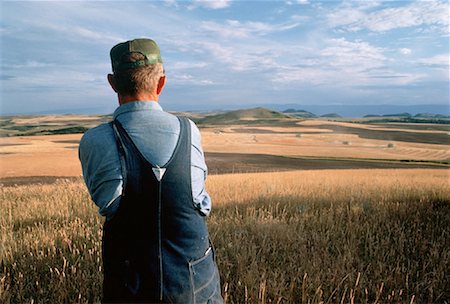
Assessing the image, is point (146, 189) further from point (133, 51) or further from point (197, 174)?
point (133, 51)

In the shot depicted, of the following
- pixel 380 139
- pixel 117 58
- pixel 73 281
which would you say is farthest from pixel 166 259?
pixel 380 139

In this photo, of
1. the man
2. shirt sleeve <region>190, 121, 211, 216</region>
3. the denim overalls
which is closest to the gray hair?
the man

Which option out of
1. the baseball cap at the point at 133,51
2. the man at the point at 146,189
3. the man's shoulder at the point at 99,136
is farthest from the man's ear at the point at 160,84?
the man's shoulder at the point at 99,136

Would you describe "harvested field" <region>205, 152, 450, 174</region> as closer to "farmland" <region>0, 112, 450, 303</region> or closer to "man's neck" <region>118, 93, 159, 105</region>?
"farmland" <region>0, 112, 450, 303</region>

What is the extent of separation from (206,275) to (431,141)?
76.2 m

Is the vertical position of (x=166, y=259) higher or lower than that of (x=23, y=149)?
higher

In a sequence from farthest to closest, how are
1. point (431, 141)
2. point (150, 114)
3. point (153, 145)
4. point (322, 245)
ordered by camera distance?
point (431, 141)
point (322, 245)
point (150, 114)
point (153, 145)

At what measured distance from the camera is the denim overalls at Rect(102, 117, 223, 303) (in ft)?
6.97

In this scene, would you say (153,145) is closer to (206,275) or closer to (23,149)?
(206,275)

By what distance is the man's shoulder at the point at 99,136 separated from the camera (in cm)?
220

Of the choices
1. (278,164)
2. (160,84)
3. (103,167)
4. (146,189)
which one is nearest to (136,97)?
(160,84)

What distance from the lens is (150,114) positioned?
2303 millimetres

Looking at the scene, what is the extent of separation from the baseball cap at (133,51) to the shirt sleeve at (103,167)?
0.40 meters

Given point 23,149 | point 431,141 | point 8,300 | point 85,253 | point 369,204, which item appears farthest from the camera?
point 431,141
